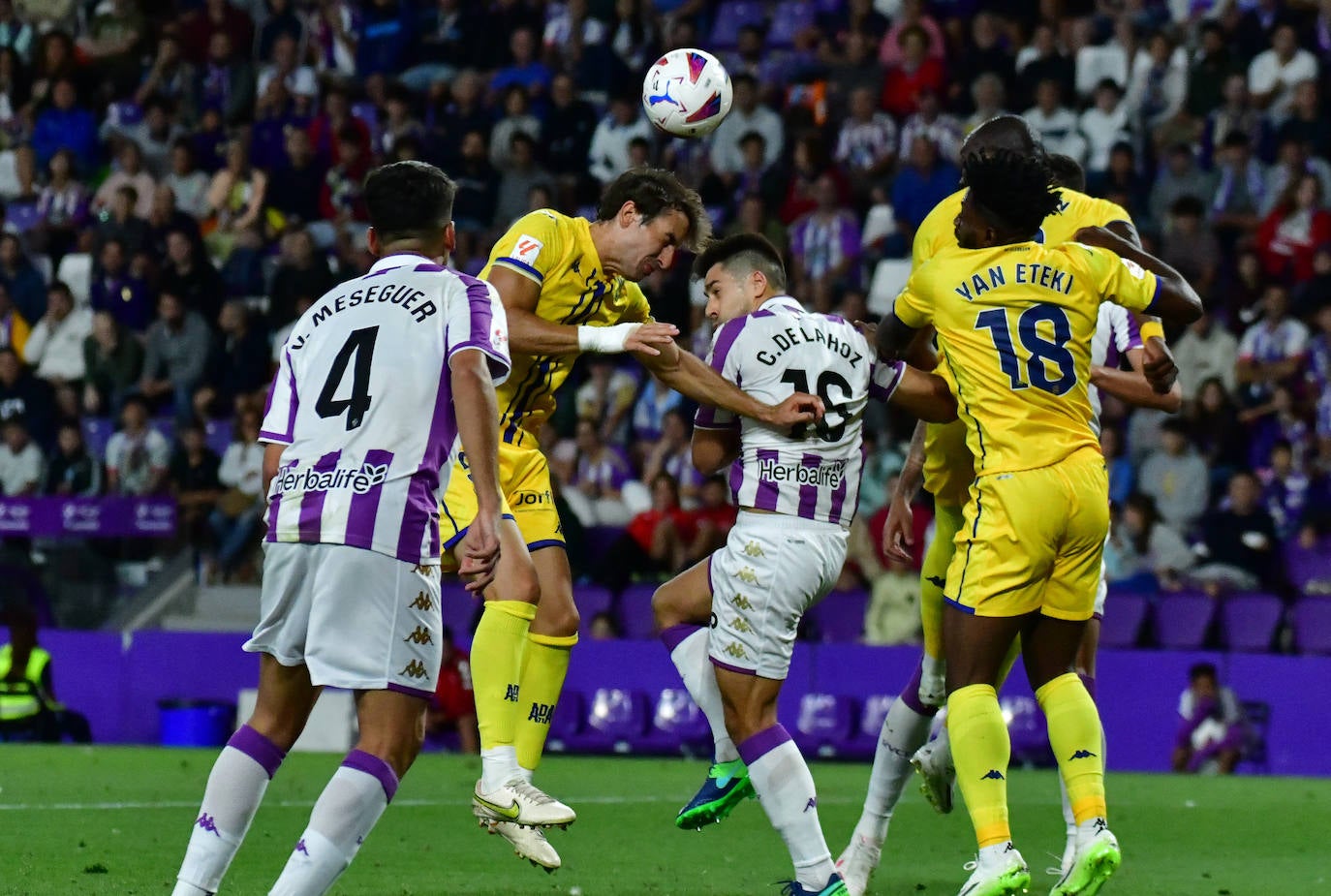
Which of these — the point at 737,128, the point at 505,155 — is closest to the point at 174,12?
the point at 505,155

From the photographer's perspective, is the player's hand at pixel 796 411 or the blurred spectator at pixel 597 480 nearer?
the player's hand at pixel 796 411

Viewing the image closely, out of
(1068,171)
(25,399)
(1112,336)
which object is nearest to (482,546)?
(1112,336)

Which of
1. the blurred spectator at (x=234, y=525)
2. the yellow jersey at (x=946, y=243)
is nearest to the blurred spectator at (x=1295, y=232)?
the blurred spectator at (x=234, y=525)

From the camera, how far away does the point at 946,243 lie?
7.50m

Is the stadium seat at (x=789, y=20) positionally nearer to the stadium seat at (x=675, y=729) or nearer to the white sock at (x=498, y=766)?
the stadium seat at (x=675, y=729)

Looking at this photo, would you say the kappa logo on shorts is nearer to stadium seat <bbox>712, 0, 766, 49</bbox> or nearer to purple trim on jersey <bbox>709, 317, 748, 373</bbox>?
purple trim on jersey <bbox>709, 317, 748, 373</bbox>

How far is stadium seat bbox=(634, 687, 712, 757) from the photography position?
48.2 feet

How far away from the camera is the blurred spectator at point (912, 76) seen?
1914 cm

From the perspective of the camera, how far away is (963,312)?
21.4ft

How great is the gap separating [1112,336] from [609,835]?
11.1 ft

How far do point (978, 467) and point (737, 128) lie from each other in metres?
13.2

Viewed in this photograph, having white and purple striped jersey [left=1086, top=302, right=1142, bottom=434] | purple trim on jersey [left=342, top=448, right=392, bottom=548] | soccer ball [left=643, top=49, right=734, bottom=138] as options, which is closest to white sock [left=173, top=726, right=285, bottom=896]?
purple trim on jersey [left=342, top=448, right=392, bottom=548]

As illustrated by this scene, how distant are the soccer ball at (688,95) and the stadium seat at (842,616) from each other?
704 centimetres

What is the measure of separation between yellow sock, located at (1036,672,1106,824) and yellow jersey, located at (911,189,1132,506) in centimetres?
117
